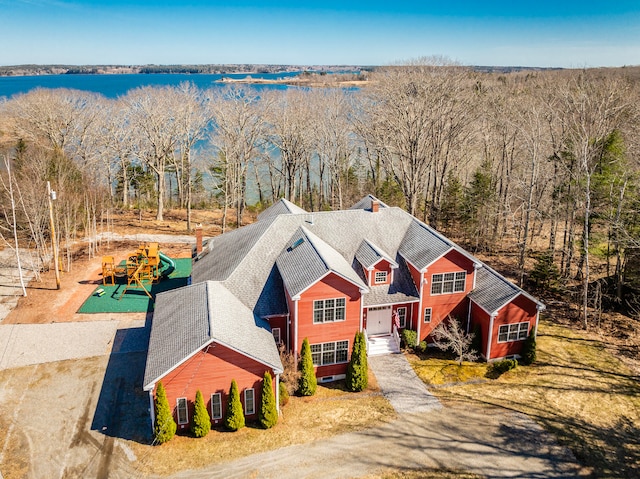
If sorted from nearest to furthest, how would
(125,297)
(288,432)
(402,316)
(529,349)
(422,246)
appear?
(288,432), (529,349), (402,316), (422,246), (125,297)

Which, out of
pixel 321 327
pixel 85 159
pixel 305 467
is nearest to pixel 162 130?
pixel 85 159

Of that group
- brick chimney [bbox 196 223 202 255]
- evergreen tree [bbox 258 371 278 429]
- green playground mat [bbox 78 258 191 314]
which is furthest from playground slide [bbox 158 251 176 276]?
evergreen tree [bbox 258 371 278 429]

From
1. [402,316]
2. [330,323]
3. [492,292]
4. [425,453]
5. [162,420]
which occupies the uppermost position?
[492,292]

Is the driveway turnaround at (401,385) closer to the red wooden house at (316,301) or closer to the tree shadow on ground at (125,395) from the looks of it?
the red wooden house at (316,301)

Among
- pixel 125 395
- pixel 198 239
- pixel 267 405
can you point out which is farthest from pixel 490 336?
pixel 125 395

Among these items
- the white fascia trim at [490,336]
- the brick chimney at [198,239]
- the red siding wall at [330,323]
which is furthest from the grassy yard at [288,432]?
the brick chimney at [198,239]

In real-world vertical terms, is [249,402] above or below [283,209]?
below

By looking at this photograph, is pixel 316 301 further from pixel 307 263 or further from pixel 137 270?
pixel 137 270
